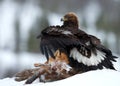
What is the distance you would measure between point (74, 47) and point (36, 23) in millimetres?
7404

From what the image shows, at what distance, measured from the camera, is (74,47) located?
3.22 m

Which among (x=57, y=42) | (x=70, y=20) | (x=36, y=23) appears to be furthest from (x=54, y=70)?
(x=36, y=23)

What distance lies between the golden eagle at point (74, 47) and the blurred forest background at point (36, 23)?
12.3 feet

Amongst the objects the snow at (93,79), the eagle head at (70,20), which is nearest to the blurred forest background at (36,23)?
the eagle head at (70,20)

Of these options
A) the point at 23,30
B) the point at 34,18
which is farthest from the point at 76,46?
the point at 34,18

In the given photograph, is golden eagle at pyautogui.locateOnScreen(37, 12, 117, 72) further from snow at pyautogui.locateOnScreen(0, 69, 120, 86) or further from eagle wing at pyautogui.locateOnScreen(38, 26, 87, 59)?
snow at pyautogui.locateOnScreen(0, 69, 120, 86)

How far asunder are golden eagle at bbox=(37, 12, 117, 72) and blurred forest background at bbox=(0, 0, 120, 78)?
376cm

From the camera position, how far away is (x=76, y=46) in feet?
10.5

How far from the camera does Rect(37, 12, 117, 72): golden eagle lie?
320 centimetres

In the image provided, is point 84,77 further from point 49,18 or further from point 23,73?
point 49,18

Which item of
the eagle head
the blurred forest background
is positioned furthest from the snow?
the blurred forest background

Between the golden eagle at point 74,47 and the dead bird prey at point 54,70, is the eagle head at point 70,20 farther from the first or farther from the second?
the dead bird prey at point 54,70

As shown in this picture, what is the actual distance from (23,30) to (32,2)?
8.60 feet

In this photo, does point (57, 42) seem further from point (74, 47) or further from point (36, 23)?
point (36, 23)
